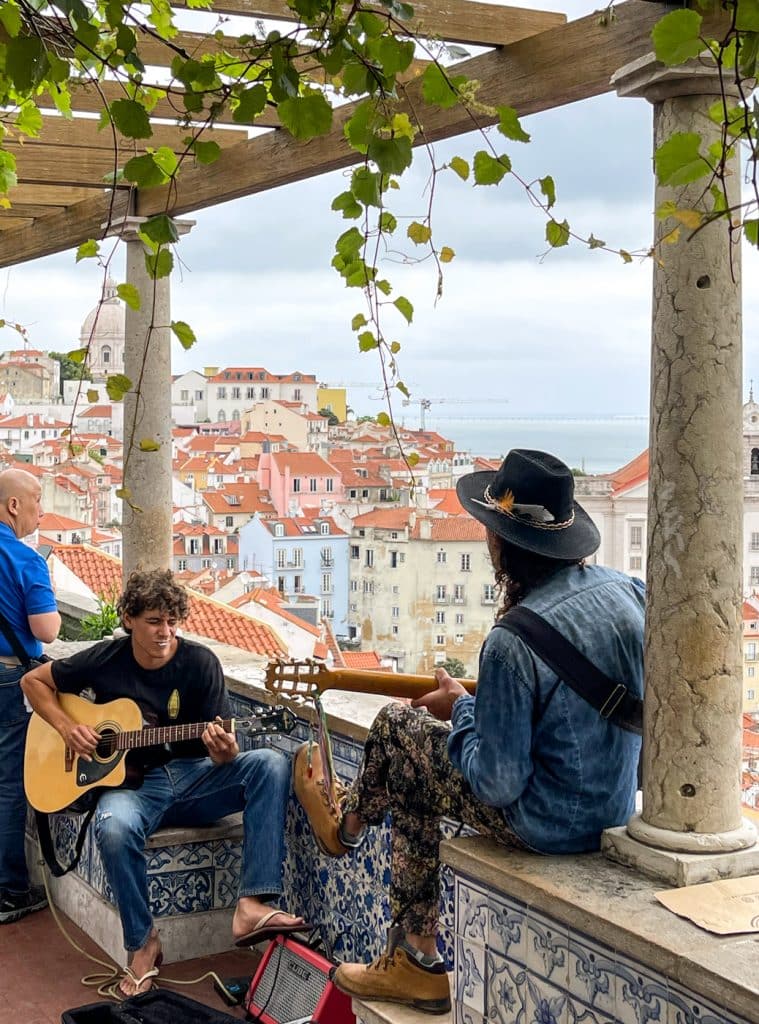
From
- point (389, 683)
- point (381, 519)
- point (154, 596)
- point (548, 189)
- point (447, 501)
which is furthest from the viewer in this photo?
point (381, 519)

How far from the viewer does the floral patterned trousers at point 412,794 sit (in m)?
3.19

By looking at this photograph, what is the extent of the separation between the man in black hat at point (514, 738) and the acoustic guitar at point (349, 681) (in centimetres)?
5

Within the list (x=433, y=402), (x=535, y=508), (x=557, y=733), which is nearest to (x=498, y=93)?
(x=433, y=402)

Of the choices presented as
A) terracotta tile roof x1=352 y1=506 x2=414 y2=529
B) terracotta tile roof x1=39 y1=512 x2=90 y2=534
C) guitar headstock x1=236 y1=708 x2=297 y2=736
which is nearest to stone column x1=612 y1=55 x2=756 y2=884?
guitar headstock x1=236 y1=708 x2=297 y2=736

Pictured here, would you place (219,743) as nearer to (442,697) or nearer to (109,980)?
(109,980)

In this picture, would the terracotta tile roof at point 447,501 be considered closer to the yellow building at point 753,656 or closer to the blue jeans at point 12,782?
the yellow building at point 753,656

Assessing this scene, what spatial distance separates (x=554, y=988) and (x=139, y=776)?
189 cm

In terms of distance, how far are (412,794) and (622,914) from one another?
2.62 ft

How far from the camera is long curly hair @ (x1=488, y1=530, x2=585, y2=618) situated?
2998 millimetres

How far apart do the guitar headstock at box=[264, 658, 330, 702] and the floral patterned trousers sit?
29 centimetres

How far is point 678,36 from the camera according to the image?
1.53m

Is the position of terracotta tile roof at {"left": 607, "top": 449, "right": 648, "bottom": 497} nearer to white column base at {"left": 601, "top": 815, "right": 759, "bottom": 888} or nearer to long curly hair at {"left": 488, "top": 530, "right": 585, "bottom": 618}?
long curly hair at {"left": 488, "top": 530, "right": 585, "bottom": 618}

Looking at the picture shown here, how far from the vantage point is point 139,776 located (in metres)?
4.28

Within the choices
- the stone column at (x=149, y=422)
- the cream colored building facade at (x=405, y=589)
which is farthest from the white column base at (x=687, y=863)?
the cream colored building facade at (x=405, y=589)
